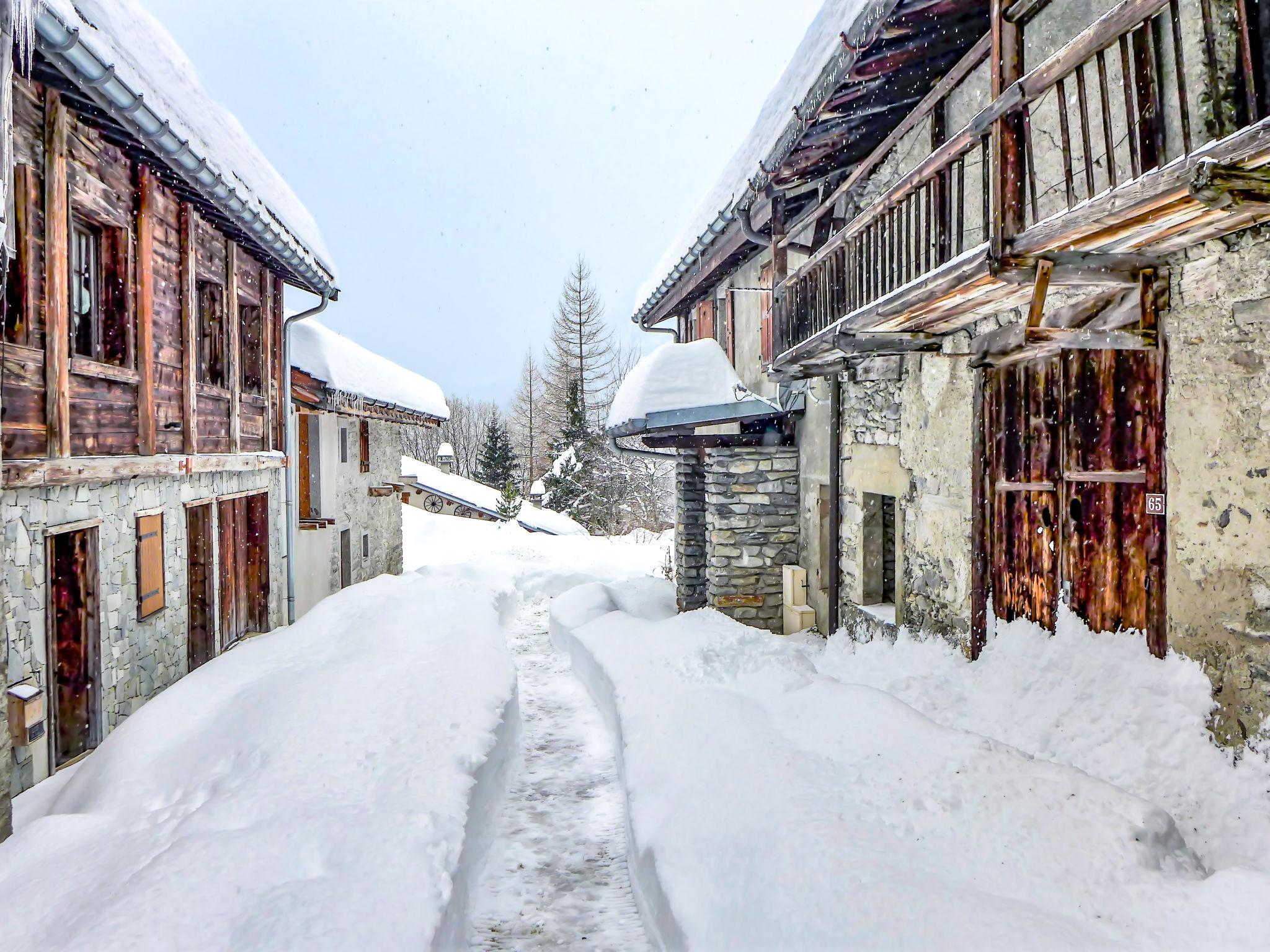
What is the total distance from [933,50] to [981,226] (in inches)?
52.1

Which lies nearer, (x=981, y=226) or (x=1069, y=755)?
(x=1069, y=755)

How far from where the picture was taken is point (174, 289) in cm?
735

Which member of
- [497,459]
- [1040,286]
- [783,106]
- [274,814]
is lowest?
[274,814]

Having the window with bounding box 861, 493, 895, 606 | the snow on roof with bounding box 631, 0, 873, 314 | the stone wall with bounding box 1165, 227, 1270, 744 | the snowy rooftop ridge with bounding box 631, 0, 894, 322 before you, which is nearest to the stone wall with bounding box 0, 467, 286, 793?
the snowy rooftop ridge with bounding box 631, 0, 894, 322

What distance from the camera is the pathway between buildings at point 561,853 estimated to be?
3.73 metres

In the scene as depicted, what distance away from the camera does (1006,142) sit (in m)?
3.41

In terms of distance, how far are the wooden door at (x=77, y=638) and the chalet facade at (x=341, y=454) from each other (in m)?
→ 5.18

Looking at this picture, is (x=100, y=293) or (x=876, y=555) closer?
(x=100, y=293)

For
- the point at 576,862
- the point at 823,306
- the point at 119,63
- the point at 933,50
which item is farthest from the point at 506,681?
the point at 933,50

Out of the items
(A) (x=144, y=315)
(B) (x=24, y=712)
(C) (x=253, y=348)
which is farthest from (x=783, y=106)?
(B) (x=24, y=712)

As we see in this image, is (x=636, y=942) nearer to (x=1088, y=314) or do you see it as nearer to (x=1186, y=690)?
(x=1186, y=690)

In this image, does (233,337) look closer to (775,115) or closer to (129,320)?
(129,320)

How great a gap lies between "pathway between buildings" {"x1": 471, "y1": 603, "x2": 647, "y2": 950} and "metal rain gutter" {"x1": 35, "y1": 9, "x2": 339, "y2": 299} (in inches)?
222

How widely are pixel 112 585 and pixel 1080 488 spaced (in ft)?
23.7
